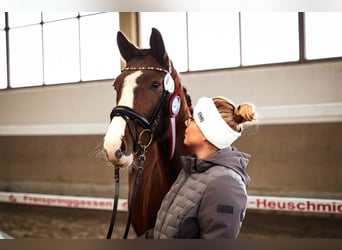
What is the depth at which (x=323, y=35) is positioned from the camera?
197 centimetres

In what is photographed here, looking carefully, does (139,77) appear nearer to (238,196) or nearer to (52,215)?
(238,196)

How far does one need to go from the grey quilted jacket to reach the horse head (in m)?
0.24

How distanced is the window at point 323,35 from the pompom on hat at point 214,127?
1.93 ft

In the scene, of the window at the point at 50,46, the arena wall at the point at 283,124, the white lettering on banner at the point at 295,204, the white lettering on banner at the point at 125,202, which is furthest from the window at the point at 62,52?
the white lettering on banner at the point at 295,204

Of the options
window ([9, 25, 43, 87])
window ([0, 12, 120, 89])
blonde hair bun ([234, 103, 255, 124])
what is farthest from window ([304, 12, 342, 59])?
window ([9, 25, 43, 87])

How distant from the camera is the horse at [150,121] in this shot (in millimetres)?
1789

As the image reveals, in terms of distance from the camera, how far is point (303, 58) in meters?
1.94

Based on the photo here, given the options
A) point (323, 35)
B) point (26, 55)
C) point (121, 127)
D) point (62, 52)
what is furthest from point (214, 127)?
point (26, 55)

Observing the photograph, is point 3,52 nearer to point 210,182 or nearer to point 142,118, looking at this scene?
point 142,118

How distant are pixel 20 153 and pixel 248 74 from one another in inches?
46.5

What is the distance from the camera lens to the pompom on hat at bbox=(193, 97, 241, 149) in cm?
162

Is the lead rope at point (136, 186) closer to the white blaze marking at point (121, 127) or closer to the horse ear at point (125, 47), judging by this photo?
the white blaze marking at point (121, 127)

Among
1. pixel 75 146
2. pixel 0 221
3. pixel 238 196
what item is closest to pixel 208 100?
pixel 238 196

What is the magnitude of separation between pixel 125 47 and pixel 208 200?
838 millimetres
